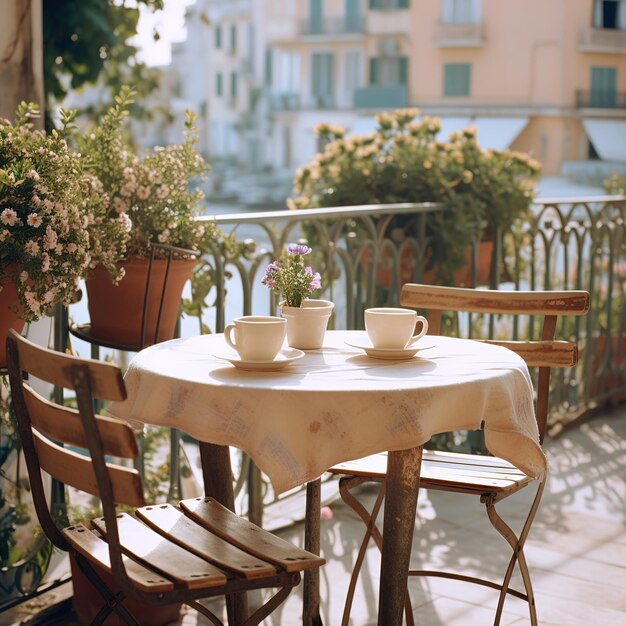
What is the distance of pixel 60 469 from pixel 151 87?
5.46 meters

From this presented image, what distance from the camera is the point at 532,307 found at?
3176mm

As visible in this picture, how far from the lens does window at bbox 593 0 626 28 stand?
39.0 metres

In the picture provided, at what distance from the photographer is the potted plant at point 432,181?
4.99m

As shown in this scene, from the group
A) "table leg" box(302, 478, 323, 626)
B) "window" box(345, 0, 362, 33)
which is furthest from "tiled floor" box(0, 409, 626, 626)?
"window" box(345, 0, 362, 33)

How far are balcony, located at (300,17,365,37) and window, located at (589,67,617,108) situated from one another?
9348 millimetres

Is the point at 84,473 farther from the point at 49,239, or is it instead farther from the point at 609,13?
the point at 609,13

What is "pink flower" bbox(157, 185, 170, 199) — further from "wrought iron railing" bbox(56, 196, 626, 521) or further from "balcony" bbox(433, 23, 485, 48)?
"balcony" bbox(433, 23, 485, 48)

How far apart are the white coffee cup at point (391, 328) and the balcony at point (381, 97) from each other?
40585 millimetres

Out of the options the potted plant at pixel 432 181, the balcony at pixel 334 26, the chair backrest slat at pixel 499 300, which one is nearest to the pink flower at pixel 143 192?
the chair backrest slat at pixel 499 300

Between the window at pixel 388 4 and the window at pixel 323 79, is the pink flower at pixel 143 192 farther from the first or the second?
the window at pixel 323 79

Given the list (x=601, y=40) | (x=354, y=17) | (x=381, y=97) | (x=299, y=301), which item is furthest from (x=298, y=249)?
(x=354, y=17)

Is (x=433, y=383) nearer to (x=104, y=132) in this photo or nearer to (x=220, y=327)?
(x=104, y=132)

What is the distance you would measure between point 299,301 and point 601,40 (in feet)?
124

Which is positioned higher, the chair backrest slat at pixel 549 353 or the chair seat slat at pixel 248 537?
the chair backrest slat at pixel 549 353
